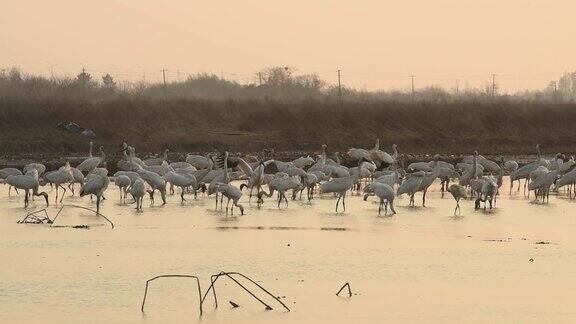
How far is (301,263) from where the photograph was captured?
640 inches

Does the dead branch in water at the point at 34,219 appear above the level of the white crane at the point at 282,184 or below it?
below

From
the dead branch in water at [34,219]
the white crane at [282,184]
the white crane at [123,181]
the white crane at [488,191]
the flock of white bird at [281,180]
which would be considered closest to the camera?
the dead branch in water at [34,219]

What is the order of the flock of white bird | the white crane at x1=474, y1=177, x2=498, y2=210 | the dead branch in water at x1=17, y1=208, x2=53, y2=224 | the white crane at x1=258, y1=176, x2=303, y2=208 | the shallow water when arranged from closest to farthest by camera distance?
the shallow water → the dead branch in water at x1=17, y1=208, x2=53, y2=224 → the flock of white bird → the white crane at x1=474, y1=177, x2=498, y2=210 → the white crane at x1=258, y1=176, x2=303, y2=208

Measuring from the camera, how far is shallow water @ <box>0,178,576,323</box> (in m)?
12.8

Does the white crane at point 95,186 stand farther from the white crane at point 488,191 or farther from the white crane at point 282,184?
the white crane at point 488,191

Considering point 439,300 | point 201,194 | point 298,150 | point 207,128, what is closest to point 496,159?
point 298,150

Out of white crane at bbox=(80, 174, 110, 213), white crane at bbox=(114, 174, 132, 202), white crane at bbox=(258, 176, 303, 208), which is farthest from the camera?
white crane at bbox=(114, 174, 132, 202)

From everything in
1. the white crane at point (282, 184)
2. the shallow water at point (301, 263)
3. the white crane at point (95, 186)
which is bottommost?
the shallow water at point (301, 263)

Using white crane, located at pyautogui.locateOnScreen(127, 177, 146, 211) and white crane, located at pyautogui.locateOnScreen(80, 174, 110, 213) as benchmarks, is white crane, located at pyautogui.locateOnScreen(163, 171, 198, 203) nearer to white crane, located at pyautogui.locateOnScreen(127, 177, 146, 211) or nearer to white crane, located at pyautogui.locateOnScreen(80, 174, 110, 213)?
white crane, located at pyautogui.locateOnScreen(127, 177, 146, 211)

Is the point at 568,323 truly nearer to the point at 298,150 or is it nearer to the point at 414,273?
the point at 414,273

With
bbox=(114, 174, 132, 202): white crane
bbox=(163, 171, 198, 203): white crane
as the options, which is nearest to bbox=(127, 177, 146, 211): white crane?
bbox=(114, 174, 132, 202): white crane

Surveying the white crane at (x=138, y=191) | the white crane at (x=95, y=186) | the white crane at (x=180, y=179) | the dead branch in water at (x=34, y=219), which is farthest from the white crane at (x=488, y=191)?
the dead branch in water at (x=34, y=219)

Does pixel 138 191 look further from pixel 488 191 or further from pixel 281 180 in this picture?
pixel 488 191

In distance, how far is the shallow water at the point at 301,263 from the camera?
42.1 ft
